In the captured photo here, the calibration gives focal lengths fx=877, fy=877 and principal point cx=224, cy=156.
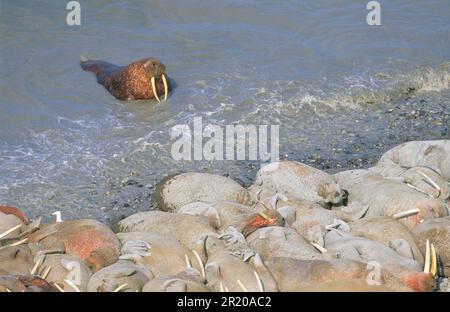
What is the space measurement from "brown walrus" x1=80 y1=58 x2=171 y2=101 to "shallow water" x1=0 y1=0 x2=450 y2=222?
0.56ft

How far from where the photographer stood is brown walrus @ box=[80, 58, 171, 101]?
12.2m

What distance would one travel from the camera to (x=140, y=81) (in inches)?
482

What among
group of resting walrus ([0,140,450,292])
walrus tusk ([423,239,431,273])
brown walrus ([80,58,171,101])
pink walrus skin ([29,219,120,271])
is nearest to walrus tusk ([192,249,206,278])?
group of resting walrus ([0,140,450,292])

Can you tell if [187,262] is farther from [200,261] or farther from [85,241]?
[85,241]

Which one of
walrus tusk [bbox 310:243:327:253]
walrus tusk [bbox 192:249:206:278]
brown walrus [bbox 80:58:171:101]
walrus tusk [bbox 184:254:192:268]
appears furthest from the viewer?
brown walrus [bbox 80:58:171:101]

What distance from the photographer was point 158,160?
10.6 meters

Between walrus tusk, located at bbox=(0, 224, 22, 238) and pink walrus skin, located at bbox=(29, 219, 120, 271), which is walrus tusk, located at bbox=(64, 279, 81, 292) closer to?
pink walrus skin, located at bbox=(29, 219, 120, 271)

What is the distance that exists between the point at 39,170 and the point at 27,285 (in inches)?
164

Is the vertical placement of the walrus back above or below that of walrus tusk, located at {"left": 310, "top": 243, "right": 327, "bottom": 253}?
above

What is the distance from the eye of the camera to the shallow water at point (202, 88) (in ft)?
33.8

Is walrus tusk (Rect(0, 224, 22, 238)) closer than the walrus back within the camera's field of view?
Yes

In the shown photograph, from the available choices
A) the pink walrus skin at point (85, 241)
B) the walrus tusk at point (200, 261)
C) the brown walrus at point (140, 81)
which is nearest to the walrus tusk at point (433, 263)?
the walrus tusk at point (200, 261)

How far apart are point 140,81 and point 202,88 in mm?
955

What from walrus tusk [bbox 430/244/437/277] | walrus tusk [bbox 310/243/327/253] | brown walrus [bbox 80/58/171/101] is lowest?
walrus tusk [bbox 430/244/437/277]
